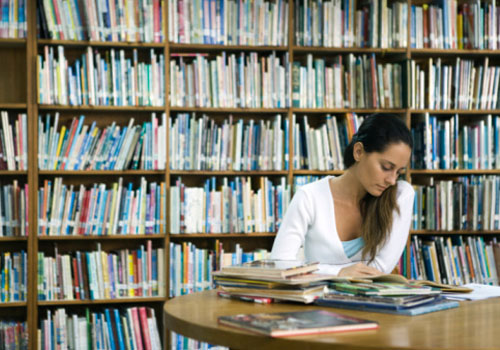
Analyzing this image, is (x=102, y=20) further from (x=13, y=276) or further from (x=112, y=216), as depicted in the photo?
(x=13, y=276)

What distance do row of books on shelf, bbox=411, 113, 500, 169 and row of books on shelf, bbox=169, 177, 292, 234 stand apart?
844 millimetres

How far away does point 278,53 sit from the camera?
12.9 ft

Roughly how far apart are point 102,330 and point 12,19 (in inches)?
69.7

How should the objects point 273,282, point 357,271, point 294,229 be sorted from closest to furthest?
point 273,282
point 357,271
point 294,229

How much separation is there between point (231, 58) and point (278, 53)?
0.31m

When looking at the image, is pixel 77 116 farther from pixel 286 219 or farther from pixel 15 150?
pixel 286 219

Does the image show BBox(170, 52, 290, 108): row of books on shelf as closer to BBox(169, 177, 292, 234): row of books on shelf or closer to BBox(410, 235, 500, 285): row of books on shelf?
BBox(169, 177, 292, 234): row of books on shelf

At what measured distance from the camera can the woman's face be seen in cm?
239

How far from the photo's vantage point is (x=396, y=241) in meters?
2.39

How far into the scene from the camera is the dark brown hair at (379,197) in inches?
93.6

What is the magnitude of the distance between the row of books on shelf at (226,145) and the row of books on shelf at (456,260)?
0.99 metres

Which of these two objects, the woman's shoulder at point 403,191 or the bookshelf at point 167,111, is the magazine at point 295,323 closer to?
the woman's shoulder at point 403,191

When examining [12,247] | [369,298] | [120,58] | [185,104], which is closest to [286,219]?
[369,298]

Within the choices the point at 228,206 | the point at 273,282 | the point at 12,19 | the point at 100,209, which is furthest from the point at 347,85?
the point at 273,282
